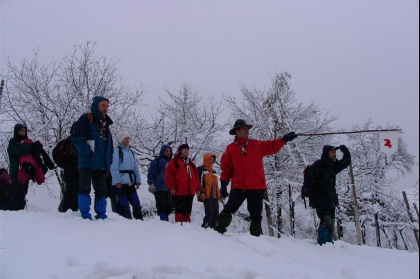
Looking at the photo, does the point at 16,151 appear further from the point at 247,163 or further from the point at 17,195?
the point at 247,163

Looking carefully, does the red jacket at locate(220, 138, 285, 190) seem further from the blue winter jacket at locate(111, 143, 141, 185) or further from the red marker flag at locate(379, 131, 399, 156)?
the red marker flag at locate(379, 131, 399, 156)

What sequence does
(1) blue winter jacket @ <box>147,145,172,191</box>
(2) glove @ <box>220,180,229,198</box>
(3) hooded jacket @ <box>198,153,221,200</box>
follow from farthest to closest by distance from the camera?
(3) hooded jacket @ <box>198,153,221,200</box> < (1) blue winter jacket @ <box>147,145,172,191</box> < (2) glove @ <box>220,180,229,198</box>

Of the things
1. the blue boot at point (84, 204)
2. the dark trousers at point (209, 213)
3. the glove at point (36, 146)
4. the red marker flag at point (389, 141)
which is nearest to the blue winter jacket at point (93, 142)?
the blue boot at point (84, 204)

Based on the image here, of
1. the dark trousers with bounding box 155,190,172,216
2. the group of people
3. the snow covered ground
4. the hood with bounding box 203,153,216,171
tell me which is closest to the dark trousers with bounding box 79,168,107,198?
the group of people

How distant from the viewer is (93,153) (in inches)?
212

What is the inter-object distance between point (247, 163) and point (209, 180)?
233cm

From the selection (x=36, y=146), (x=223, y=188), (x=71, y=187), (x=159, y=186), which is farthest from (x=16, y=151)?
(x=223, y=188)

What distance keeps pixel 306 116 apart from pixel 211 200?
12729mm

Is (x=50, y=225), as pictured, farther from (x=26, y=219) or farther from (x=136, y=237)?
(x=136, y=237)

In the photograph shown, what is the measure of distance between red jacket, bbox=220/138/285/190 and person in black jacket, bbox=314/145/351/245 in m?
1.07

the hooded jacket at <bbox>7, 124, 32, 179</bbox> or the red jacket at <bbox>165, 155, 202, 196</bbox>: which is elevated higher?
the hooded jacket at <bbox>7, 124, 32, 179</bbox>

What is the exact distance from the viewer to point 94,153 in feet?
17.8

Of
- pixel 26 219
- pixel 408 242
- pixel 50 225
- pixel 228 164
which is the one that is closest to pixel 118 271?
pixel 50 225

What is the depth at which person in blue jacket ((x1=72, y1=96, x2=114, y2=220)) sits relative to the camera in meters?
5.34
